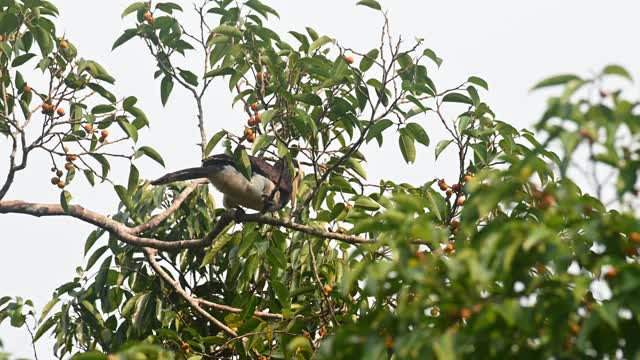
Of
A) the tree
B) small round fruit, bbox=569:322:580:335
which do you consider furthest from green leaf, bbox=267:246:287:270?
small round fruit, bbox=569:322:580:335

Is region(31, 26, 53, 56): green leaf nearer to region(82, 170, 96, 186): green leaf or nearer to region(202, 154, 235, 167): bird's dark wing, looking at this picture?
region(82, 170, 96, 186): green leaf

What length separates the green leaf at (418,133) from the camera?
5016mm

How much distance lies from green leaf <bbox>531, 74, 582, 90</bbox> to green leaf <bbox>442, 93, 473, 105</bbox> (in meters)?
2.45

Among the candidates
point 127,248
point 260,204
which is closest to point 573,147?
point 127,248

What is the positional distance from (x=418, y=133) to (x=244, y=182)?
1.58 meters

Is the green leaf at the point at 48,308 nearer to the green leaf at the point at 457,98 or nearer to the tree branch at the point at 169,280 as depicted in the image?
the tree branch at the point at 169,280

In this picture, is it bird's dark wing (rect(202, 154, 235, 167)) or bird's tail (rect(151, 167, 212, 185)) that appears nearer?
bird's tail (rect(151, 167, 212, 185))

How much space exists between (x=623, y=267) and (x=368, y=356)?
24.0 inches

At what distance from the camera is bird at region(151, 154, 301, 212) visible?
19.7 ft

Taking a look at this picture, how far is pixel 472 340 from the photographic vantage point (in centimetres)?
230

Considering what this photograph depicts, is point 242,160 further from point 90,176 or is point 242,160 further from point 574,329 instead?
point 574,329

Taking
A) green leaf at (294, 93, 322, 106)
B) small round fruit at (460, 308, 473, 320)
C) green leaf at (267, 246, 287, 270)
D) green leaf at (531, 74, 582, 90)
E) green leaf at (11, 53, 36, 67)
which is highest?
green leaf at (11, 53, 36, 67)

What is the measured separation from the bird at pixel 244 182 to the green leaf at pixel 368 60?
3.64 feet

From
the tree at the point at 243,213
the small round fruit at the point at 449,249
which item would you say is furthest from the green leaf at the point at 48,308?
the small round fruit at the point at 449,249
